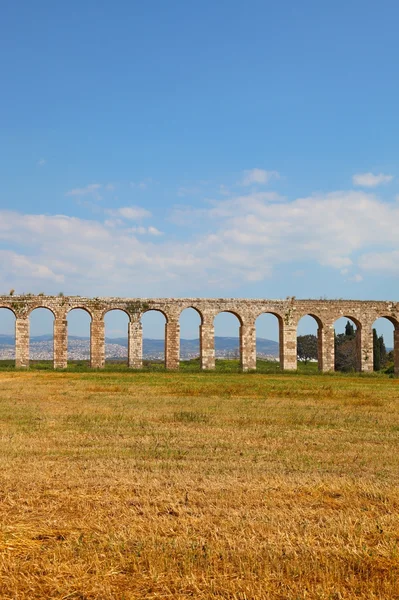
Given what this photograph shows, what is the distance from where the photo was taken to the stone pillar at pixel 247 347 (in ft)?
121

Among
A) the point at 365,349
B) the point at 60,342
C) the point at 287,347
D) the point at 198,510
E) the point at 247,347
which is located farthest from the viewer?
the point at 365,349

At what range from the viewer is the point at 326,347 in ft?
124

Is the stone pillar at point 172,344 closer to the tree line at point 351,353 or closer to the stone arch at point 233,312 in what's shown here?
the stone arch at point 233,312

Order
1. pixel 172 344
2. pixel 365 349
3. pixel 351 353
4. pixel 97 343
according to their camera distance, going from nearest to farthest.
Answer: pixel 97 343 < pixel 172 344 < pixel 365 349 < pixel 351 353

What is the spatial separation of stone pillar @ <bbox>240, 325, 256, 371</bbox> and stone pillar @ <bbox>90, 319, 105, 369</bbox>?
896 cm

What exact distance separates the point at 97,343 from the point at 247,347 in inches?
379

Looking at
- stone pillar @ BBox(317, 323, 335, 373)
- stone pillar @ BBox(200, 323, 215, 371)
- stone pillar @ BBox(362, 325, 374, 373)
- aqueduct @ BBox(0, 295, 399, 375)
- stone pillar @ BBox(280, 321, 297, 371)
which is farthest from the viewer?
stone pillar @ BBox(362, 325, 374, 373)

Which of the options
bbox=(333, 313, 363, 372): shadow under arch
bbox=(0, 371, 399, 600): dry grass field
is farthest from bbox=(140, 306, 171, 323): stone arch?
bbox=(0, 371, 399, 600): dry grass field

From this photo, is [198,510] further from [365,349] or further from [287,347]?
[365,349]

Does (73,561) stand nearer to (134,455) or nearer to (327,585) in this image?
(327,585)

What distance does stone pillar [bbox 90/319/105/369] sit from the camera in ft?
118

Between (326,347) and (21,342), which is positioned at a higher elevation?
(21,342)

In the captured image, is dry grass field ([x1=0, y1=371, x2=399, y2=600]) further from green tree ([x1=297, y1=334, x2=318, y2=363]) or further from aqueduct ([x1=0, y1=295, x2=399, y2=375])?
green tree ([x1=297, y1=334, x2=318, y2=363])

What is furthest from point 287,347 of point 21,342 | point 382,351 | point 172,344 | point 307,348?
point 307,348
